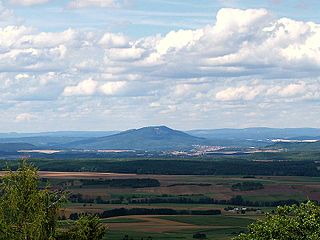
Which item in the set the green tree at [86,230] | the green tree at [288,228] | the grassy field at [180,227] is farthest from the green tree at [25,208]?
the grassy field at [180,227]

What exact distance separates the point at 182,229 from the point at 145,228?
28.7 ft

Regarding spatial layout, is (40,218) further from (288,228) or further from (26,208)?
(288,228)

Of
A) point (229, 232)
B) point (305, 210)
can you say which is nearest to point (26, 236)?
point (305, 210)

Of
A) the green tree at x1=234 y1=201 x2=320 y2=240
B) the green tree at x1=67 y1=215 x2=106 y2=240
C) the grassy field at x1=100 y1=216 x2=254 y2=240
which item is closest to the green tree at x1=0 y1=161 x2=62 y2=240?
the green tree at x1=67 y1=215 x2=106 y2=240

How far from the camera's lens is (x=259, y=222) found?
1898 inches

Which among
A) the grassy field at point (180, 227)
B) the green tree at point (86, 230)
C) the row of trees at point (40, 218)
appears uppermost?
the row of trees at point (40, 218)

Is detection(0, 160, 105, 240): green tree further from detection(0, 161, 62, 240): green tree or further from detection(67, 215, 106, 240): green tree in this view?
detection(67, 215, 106, 240): green tree

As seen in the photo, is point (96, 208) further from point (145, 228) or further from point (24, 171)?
point (24, 171)

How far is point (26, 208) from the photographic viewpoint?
42406 millimetres

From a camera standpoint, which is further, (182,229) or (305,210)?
(182,229)

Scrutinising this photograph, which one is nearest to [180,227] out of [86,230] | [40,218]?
[86,230]

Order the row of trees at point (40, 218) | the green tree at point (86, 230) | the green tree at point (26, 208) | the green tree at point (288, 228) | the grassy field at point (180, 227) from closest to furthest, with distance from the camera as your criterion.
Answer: the green tree at point (26, 208), the row of trees at point (40, 218), the green tree at point (288, 228), the green tree at point (86, 230), the grassy field at point (180, 227)

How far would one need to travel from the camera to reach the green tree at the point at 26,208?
4091 centimetres

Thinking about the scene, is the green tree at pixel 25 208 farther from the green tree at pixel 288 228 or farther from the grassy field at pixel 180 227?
the grassy field at pixel 180 227
